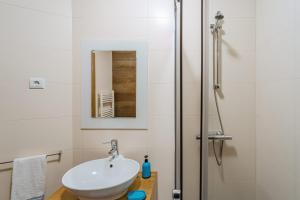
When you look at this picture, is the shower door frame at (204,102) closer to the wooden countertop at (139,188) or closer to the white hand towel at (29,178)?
the wooden countertop at (139,188)

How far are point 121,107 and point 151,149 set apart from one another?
1.43ft

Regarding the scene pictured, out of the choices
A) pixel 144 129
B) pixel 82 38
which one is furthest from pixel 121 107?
pixel 82 38

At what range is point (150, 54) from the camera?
1253 millimetres

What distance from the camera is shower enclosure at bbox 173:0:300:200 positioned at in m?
0.54

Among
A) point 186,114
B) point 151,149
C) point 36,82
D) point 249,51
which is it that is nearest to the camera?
point 249,51

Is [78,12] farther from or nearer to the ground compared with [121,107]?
farther from the ground

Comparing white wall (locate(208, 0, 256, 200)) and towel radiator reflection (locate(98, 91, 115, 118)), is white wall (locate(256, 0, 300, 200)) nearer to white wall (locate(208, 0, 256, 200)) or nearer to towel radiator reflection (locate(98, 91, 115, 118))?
white wall (locate(208, 0, 256, 200))

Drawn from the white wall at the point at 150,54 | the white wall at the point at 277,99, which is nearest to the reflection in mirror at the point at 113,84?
the white wall at the point at 150,54

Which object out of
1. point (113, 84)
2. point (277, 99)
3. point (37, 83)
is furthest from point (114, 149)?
point (277, 99)

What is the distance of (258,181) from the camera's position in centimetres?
58

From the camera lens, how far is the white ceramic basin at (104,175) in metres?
0.90

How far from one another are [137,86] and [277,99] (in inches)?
36.1

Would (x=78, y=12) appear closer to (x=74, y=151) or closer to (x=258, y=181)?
(x=74, y=151)

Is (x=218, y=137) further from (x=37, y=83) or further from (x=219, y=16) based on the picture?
(x=37, y=83)
